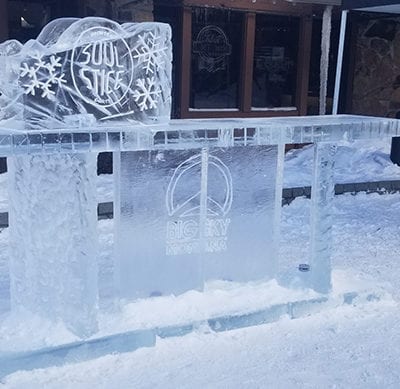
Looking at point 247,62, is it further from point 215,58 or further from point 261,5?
point 261,5

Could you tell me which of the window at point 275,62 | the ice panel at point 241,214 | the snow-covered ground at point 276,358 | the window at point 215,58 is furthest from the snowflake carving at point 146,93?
the window at point 275,62

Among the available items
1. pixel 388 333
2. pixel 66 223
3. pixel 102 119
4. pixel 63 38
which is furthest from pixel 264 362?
pixel 63 38

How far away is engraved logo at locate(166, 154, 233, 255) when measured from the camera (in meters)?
3.35

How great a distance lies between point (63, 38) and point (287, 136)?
129cm

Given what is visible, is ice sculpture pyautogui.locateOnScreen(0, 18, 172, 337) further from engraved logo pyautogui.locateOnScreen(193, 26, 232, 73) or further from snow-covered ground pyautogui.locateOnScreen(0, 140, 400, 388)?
engraved logo pyautogui.locateOnScreen(193, 26, 232, 73)

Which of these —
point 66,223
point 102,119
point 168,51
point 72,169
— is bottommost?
point 66,223

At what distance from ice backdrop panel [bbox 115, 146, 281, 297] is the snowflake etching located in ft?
1.79

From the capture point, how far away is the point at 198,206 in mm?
3406

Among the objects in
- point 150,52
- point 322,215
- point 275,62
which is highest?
point 150,52

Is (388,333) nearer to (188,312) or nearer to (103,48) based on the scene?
(188,312)

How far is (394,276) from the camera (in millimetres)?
4379

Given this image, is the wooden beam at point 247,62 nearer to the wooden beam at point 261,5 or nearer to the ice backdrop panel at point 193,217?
the wooden beam at point 261,5

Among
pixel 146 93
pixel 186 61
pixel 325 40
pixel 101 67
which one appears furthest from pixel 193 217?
pixel 325 40

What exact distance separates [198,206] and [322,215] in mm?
801
